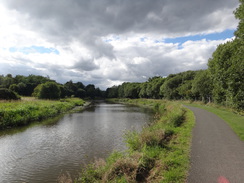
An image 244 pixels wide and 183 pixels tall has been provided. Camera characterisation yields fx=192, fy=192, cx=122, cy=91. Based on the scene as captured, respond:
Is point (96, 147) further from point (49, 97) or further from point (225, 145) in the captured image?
point (49, 97)

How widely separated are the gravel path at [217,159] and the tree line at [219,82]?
437 centimetres

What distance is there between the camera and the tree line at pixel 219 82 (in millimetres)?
14483

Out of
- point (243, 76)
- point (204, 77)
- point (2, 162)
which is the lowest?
point (2, 162)

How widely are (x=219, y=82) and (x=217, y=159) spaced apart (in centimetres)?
1400

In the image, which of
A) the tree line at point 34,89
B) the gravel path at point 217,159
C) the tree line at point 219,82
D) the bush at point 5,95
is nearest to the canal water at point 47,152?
the gravel path at point 217,159

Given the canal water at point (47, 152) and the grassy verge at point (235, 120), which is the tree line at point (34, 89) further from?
the grassy verge at point (235, 120)

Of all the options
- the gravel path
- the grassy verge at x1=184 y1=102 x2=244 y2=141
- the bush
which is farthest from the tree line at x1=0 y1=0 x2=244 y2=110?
the gravel path

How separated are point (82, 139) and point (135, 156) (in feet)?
31.2

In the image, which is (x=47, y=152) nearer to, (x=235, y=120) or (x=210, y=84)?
(x=235, y=120)

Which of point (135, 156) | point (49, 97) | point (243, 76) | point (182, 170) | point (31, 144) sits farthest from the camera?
point (49, 97)

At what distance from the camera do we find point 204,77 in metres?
45.6

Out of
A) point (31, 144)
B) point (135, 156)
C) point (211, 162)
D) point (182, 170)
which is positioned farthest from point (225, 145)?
point (31, 144)

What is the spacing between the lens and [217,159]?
332 inches

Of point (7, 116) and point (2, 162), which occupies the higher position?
point (7, 116)
